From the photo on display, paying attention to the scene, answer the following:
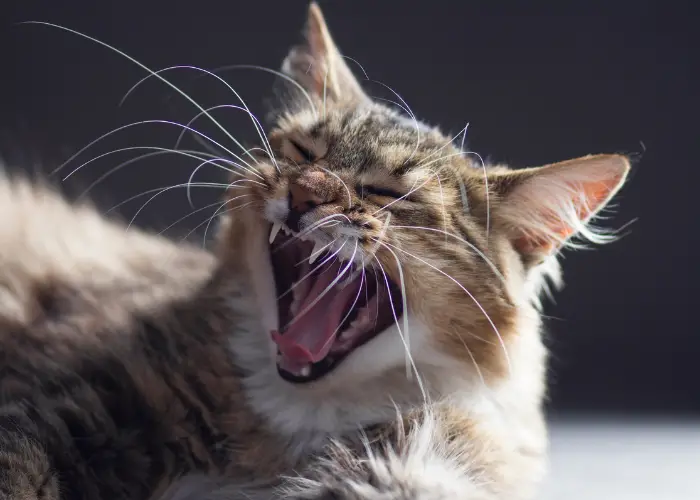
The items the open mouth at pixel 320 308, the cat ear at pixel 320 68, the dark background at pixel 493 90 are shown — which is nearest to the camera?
the open mouth at pixel 320 308

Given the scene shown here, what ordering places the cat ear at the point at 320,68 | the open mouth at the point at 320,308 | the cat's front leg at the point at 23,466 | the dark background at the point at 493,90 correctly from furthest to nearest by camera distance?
the dark background at the point at 493,90 < the cat ear at the point at 320,68 < the open mouth at the point at 320,308 < the cat's front leg at the point at 23,466

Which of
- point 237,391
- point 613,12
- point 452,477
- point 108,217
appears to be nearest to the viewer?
point 452,477

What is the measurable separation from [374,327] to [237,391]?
230 millimetres

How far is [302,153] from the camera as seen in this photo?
1.18 m

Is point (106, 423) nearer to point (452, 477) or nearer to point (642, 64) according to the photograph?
point (452, 477)

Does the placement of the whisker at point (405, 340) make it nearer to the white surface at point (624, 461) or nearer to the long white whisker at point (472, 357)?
the long white whisker at point (472, 357)

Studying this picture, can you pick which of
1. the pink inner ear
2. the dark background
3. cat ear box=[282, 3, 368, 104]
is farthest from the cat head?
the dark background

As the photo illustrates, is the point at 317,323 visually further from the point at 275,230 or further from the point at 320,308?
the point at 275,230

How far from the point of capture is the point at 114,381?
3.84ft

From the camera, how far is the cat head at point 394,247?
1.04 metres

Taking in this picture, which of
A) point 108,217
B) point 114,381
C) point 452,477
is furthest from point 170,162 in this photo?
point 452,477

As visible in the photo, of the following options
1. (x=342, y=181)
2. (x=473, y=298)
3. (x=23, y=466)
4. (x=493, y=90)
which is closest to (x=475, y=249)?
(x=473, y=298)

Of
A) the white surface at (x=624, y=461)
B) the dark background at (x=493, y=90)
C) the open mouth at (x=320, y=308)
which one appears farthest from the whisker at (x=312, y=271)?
the dark background at (x=493, y=90)

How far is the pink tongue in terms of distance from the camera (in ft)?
3.62
